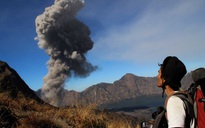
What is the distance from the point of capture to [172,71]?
282 cm

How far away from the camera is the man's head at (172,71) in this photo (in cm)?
282

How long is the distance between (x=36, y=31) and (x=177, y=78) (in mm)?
85534

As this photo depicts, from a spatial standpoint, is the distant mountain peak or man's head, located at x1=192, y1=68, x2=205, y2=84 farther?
the distant mountain peak

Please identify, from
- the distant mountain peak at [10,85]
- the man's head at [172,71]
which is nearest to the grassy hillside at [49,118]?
the distant mountain peak at [10,85]

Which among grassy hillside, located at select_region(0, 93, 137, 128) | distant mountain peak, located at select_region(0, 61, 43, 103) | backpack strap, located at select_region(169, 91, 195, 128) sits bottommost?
backpack strap, located at select_region(169, 91, 195, 128)

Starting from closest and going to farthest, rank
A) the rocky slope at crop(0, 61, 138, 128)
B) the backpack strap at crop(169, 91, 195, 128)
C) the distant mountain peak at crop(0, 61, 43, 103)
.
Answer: the backpack strap at crop(169, 91, 195, 128) → the rocky slope at crop(0, 61, 138, 128) → the distant mountain peak at crop(0, 61, 43, 103)

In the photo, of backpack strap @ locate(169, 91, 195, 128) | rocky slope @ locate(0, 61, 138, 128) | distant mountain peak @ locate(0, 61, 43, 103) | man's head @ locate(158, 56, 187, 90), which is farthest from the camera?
distant mountain peak @ locate(0, 61, 43, 103)

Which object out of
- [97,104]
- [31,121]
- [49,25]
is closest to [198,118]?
[31,121]

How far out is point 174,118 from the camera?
2.45 metres

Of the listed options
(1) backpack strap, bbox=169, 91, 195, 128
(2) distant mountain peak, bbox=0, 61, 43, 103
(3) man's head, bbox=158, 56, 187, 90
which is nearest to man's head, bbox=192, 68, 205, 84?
(3) man's head, bbox=158, 56, 187, 90

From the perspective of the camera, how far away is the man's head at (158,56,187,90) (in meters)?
2.82

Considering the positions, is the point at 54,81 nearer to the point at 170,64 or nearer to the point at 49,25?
the point at 49,25

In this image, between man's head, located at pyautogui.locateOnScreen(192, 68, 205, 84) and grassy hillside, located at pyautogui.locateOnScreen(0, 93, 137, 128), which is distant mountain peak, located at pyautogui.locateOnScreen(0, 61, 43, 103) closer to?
grassy hillside, located at pyautogui.locateOnScreen(0, 93, 137, 128)

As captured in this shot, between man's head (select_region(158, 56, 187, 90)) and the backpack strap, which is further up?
man's head (select_region(158, 56, 187, 90))
